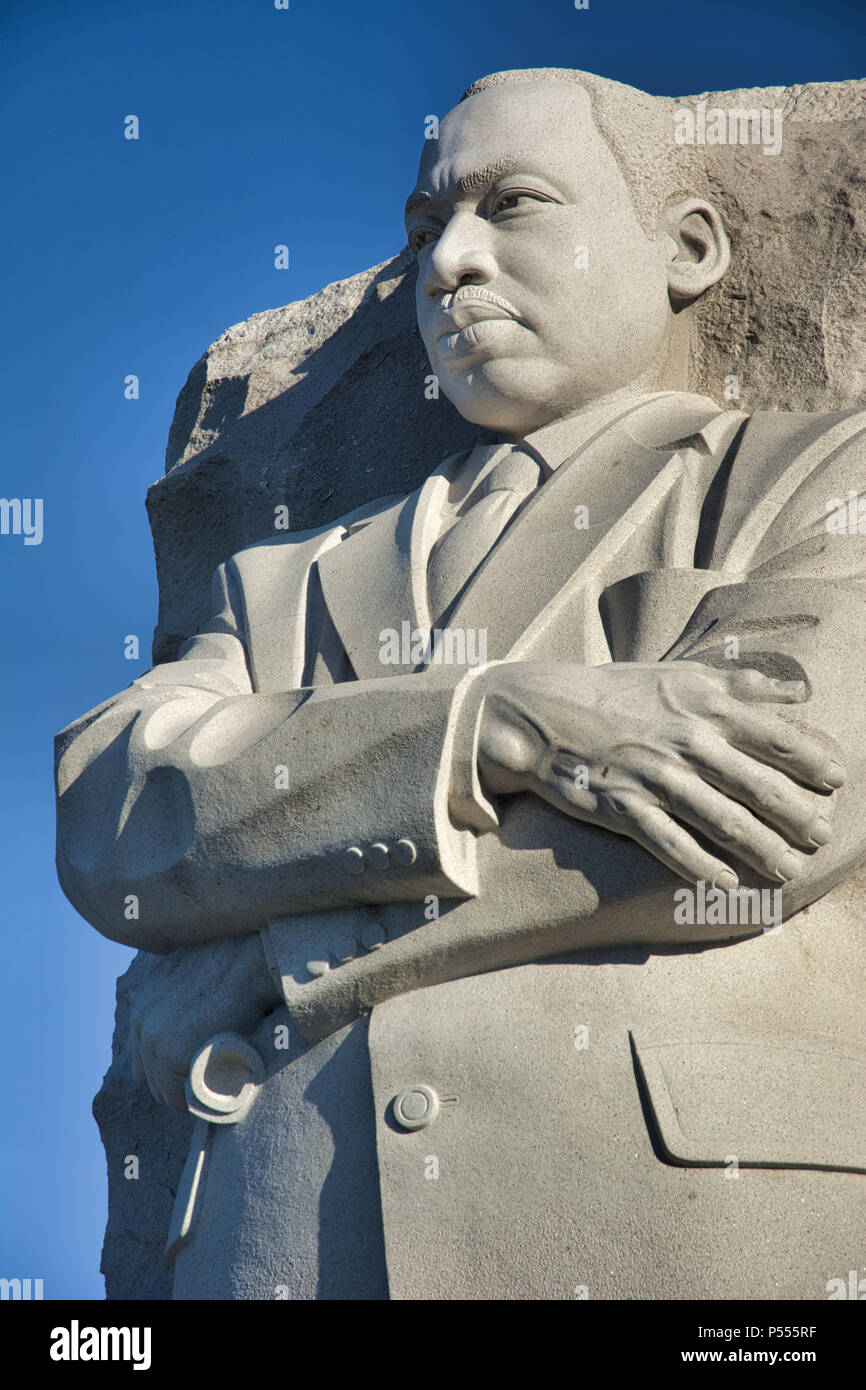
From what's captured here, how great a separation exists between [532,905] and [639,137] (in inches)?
98.7

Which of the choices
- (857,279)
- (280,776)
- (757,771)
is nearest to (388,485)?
(857,279)

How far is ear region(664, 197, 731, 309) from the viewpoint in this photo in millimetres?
5309

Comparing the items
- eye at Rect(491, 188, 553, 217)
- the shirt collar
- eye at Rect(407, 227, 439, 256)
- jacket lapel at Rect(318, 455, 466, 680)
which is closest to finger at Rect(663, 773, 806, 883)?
jacket lapel at Rect(318, 455, 466, 680)

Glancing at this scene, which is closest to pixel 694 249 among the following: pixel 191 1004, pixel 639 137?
pixel 639 137

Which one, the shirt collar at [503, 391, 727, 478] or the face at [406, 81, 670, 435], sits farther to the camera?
the face at [406, 81, 670, 435]

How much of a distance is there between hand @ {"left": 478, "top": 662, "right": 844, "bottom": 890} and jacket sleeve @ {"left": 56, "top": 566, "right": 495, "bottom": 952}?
0.60 ft

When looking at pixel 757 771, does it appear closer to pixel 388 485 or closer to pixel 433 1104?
pixel 433 1104

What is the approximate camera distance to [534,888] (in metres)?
3.92

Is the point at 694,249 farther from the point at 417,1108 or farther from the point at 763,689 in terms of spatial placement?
the point at 417,1108

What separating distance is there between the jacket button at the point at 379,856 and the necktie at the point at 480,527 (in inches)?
36.5

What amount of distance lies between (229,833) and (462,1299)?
1.17 meters

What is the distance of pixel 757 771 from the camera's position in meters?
3.73

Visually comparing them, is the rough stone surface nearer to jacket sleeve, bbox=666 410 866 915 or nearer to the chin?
the chin
